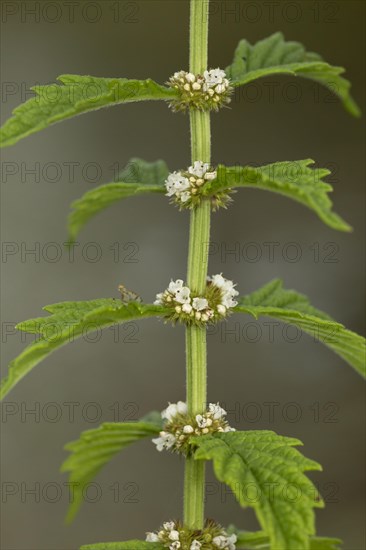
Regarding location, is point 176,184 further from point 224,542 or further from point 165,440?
point 224,542

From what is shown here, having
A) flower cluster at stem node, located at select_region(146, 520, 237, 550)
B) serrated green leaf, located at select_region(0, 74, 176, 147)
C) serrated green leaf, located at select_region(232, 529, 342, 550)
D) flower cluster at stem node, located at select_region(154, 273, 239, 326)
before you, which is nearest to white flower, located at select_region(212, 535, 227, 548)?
flower cluster at stem node, located at select_region(146, 520, 237, 550)

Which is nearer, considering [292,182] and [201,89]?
[292,182]

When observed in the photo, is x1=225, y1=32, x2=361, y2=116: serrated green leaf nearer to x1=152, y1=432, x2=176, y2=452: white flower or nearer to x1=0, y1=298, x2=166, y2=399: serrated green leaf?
x1=0, y1=298, x2=166, y2=399: serrated green leaf

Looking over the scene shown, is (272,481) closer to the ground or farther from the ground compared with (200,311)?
closer to the ground

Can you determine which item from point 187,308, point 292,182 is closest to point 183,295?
point 187,308

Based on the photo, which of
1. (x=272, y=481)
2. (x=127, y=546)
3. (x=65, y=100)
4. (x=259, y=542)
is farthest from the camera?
(x=259, y=542)

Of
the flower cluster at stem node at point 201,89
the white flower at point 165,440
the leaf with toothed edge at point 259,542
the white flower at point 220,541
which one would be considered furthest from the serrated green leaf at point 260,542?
the flower cluster at stem node at point 201,89
